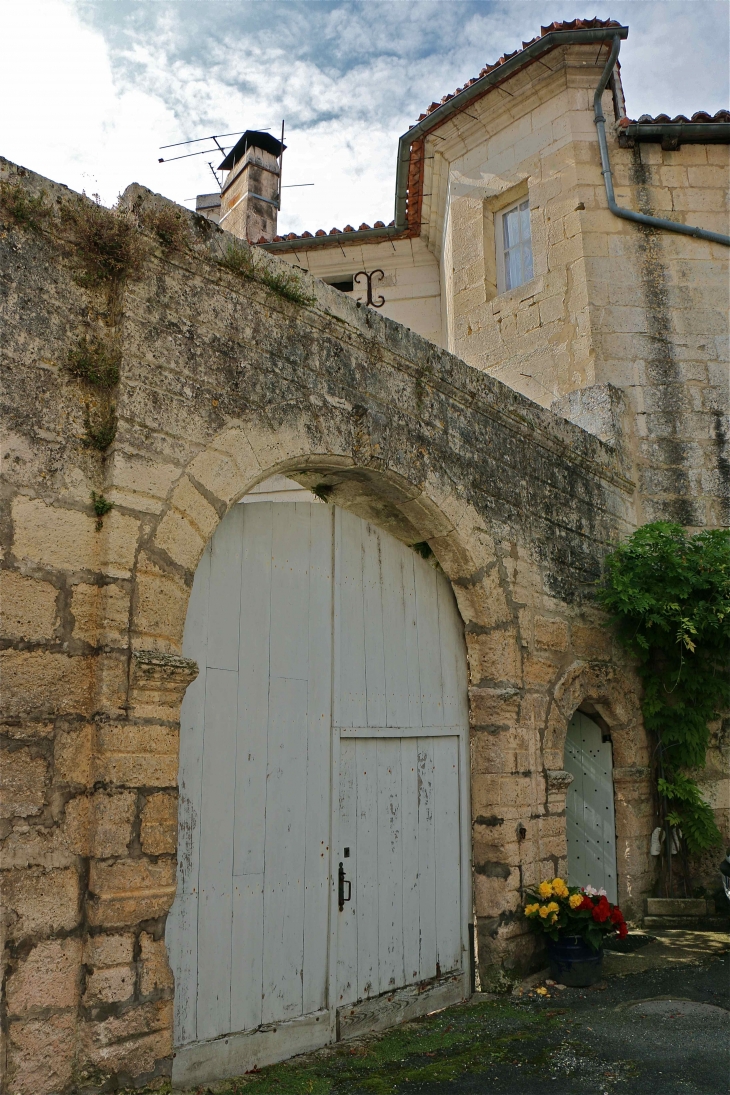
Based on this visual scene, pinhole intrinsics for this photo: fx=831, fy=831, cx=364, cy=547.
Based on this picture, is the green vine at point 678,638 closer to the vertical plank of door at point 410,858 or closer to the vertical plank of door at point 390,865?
the vertical plank of door at point 410,858

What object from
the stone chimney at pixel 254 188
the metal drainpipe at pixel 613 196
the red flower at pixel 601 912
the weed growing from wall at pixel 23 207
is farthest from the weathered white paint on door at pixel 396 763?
the stone chimney at pixel 254 188

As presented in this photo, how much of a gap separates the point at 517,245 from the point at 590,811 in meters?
5.41

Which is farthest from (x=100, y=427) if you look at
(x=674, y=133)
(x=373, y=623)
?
(x=674, y=133)

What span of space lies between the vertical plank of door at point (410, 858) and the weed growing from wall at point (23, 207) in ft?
9.39

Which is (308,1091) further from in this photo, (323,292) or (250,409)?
(323,292)

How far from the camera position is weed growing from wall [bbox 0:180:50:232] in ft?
9.53

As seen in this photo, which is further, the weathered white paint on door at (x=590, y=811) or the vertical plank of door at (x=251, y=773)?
the weathered white paint on door at (x=590, y=811)

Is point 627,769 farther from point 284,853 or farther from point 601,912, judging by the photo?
point 284,853

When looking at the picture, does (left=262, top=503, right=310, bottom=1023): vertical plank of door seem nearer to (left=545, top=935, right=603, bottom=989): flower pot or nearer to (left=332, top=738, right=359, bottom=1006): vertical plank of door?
(left=332, top=738, right=359, bottom=1006): vertical plank of door

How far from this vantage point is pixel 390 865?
4.05m

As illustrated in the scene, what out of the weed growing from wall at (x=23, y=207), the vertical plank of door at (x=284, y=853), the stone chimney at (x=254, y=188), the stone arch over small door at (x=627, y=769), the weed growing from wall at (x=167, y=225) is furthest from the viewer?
the stone chimney at (x=254, y=188)

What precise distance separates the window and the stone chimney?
335 centimetres

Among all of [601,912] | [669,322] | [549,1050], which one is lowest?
[549,1050]

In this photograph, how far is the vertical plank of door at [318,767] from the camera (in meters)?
3.60
